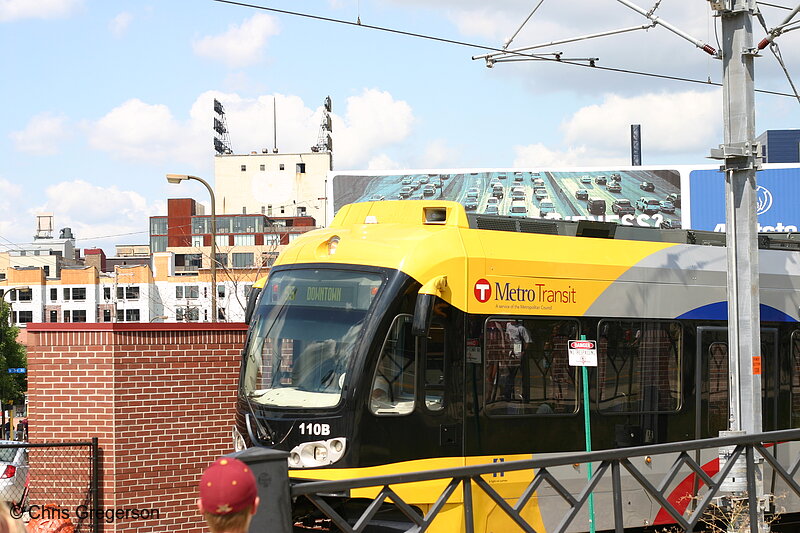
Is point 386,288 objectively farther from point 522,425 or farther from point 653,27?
point 653,27

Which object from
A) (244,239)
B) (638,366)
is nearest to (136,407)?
(638,366)

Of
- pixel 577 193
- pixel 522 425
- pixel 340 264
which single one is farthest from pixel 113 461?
pixel 577 193

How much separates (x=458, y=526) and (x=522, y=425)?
141 cm

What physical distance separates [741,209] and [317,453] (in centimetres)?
502

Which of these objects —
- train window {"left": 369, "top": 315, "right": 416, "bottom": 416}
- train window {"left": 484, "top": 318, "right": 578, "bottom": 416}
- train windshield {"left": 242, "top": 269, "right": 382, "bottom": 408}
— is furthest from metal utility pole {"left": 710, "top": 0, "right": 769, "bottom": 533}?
train windshield {"left": 242, "top": 269, "right": 382, "bottom": 408}

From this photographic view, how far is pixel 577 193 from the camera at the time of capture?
39281 millimetres

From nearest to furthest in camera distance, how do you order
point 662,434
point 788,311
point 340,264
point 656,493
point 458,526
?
point 656,493 < point 458,526 < point 340,264 < point 662,434 < point 788,311

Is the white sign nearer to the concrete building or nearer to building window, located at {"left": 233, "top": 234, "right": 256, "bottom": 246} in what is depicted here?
building window, located at {"left": 233, "top": 234, "right": 256, "bottom": 246}

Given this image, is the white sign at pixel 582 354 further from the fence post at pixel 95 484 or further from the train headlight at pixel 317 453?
the fence post at pixel 95 484

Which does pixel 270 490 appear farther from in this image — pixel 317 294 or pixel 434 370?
pixel 317 294

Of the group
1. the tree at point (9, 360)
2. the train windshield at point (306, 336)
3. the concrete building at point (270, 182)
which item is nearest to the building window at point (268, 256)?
the tree at point (9, 360)

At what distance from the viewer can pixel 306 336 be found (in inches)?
421

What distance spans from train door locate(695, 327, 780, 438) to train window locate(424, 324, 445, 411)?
3642 millimetres

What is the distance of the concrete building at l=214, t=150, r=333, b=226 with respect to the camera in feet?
506
